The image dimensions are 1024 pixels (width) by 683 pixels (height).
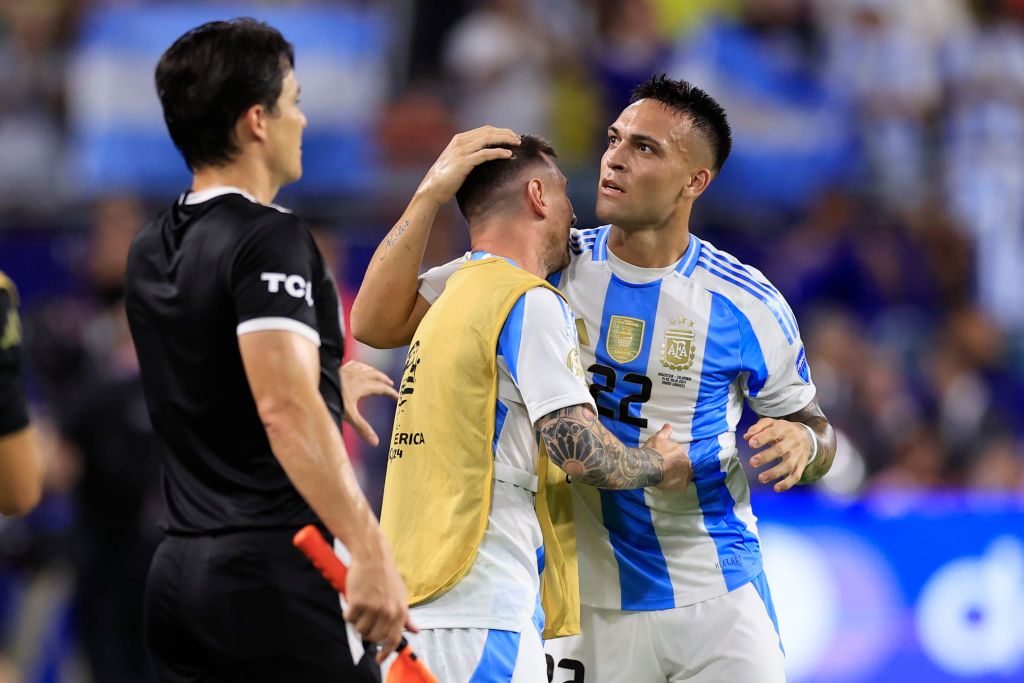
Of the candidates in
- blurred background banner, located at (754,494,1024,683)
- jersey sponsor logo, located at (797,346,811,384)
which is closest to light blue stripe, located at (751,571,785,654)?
jersey sponsor logo, located at (797,346,811,384)

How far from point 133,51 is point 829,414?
5.36m

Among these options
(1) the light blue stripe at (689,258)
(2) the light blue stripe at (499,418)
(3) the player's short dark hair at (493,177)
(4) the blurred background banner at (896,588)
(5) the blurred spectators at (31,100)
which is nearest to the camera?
(2) the light blue stripe at (499,418)

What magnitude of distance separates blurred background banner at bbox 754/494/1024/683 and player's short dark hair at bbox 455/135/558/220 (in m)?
3.87

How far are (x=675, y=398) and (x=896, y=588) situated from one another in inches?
145

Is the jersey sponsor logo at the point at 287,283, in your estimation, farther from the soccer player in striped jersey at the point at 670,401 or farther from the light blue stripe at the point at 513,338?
the soccer player in striped jersey at the point at 670,401

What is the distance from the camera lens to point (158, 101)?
9930 mm

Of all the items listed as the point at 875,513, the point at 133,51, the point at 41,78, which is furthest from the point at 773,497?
the point at 41,78

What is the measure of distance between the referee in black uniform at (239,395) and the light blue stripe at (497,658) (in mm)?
293

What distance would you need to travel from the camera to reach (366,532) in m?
3.28

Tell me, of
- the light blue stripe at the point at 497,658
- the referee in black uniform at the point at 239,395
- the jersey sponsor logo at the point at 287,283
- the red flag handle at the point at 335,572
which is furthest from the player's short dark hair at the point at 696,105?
the red flag handle at the point at 335,572

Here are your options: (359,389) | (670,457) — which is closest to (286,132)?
(359,389)

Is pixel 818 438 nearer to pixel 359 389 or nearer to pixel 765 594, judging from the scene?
pixel 765 594

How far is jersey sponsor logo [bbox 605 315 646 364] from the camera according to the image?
14.4 feet

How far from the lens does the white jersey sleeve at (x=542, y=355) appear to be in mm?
3674
